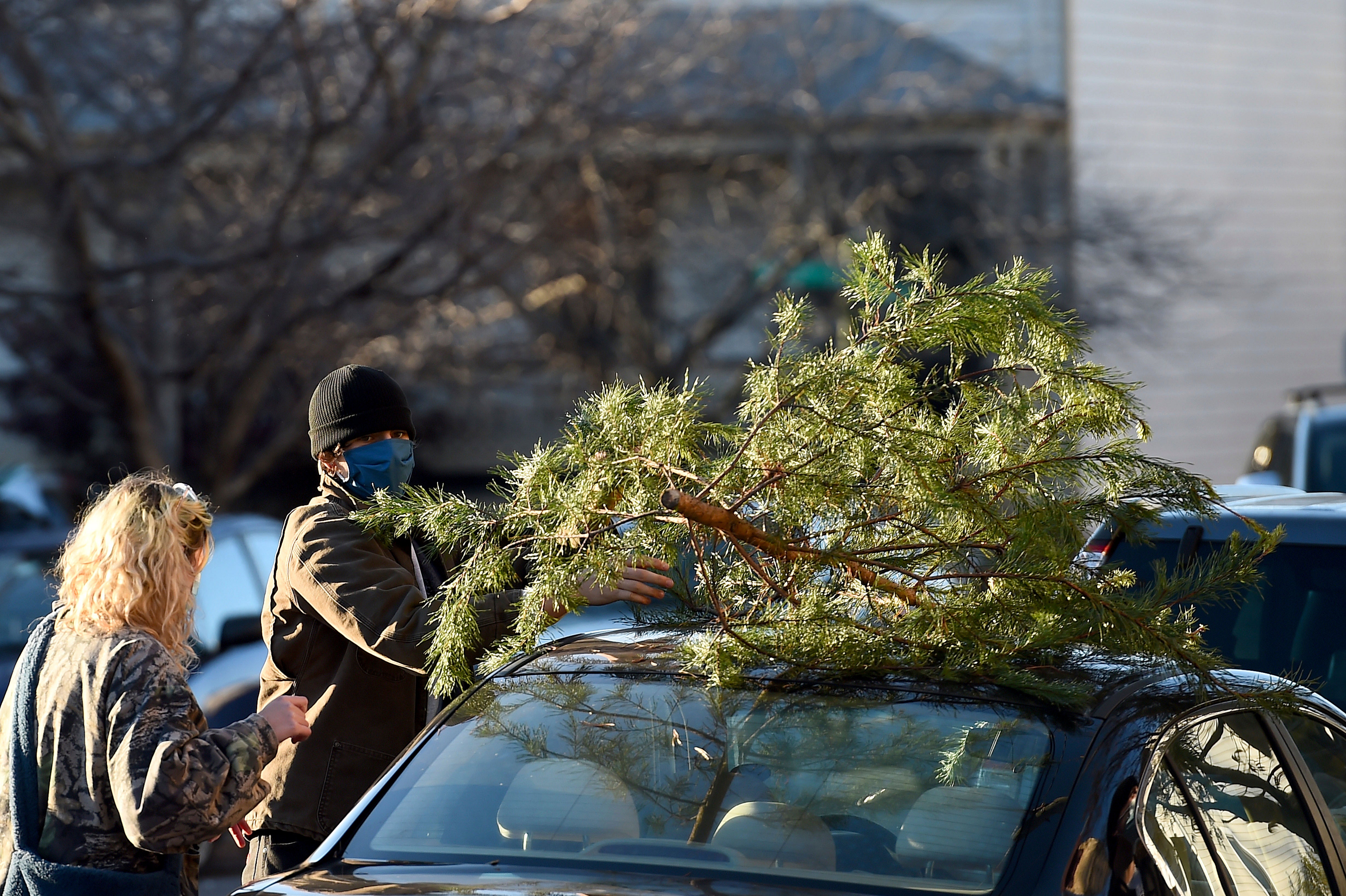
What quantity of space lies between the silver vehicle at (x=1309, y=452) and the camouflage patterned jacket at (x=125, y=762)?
5352 millimetres

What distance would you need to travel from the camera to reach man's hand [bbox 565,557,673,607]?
2861 millimetres

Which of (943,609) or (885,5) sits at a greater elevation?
(885,5)

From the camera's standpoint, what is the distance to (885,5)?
1823 centimetres

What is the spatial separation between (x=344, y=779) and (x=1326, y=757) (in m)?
2.12

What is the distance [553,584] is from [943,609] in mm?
749

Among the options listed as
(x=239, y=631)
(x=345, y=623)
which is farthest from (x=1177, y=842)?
(x=239, y=631)

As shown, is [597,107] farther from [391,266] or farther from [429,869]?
[429,869]

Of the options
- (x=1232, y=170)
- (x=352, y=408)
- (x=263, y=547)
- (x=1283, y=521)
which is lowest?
(x=263, y=547)

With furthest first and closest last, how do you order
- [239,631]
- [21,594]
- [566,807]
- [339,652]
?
[21,594]
[239,631]
[339,652]
[566,807]

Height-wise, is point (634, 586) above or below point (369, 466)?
below

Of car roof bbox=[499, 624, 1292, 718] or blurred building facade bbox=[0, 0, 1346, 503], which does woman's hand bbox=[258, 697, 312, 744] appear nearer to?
car roof bbox=[499, 624, 1292, 718]

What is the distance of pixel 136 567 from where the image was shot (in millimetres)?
2697

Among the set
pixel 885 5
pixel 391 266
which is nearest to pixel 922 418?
pixel 391 266

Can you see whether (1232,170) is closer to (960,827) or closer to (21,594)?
(21,594)
